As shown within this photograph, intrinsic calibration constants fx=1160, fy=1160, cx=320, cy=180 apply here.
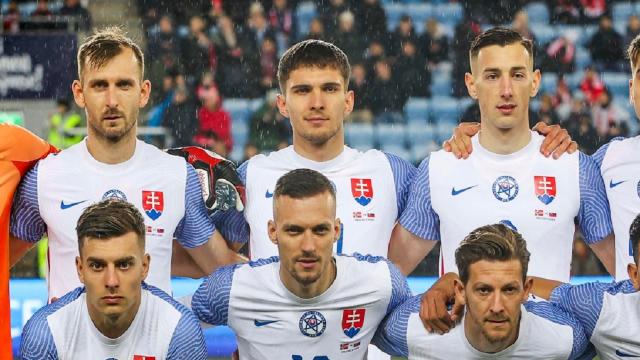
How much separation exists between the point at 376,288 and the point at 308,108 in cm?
89

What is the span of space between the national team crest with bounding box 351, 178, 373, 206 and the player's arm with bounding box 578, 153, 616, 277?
95 centimetres

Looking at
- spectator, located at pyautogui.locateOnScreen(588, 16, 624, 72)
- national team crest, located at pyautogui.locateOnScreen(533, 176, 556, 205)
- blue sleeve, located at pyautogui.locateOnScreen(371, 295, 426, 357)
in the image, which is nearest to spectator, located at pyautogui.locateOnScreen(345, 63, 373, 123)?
spectator, located at pyautogui.locateOnScreen(588, 16, 624, 72)

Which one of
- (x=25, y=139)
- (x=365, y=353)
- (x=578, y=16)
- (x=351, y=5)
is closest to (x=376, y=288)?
(x=365, y=353)

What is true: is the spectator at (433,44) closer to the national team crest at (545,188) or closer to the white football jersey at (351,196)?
the white football jersey at (351,196)

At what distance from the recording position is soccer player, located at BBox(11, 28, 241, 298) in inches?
198

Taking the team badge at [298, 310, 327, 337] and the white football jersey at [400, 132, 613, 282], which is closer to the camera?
the team badge at [298, 310, 327, 337]

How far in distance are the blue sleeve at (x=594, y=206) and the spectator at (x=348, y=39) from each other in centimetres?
774

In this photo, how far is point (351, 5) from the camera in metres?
13.5

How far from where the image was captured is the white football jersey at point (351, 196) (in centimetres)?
528

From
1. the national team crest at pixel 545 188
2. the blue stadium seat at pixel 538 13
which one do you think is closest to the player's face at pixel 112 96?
the national team crest at pixel 545 188

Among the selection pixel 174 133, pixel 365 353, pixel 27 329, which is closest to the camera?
pixel 27 329

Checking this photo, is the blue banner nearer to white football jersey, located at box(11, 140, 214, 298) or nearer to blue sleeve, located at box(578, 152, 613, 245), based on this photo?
white football jersey, located at box(11, 140, 214, 298)

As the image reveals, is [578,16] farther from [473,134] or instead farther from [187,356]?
[187,356]

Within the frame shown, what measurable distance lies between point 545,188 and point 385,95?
7.90m
